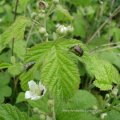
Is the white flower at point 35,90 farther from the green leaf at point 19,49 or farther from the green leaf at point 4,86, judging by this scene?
the green leaf at point 19,49

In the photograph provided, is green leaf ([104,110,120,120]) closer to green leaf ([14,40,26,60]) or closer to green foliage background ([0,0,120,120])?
green foliage background ([0,0,120,120])

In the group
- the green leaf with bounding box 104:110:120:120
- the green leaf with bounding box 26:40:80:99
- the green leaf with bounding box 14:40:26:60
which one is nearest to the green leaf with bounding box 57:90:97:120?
the green leaf with bounding box 104:110:120:120

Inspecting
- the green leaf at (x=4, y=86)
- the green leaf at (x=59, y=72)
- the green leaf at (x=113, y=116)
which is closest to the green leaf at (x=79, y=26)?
the green leaf at (x=4, y=86)

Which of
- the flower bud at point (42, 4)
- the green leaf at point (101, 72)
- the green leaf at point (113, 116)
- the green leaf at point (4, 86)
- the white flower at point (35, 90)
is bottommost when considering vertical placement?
the green leaf at point (4, 86)

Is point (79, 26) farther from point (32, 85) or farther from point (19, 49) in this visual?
point (32, 85)

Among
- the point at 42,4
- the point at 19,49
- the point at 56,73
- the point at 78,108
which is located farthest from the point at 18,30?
the point at 19,49

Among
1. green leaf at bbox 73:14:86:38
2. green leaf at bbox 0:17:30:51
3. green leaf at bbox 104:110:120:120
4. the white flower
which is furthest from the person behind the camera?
green leaf at bbox 73:14:86:38
